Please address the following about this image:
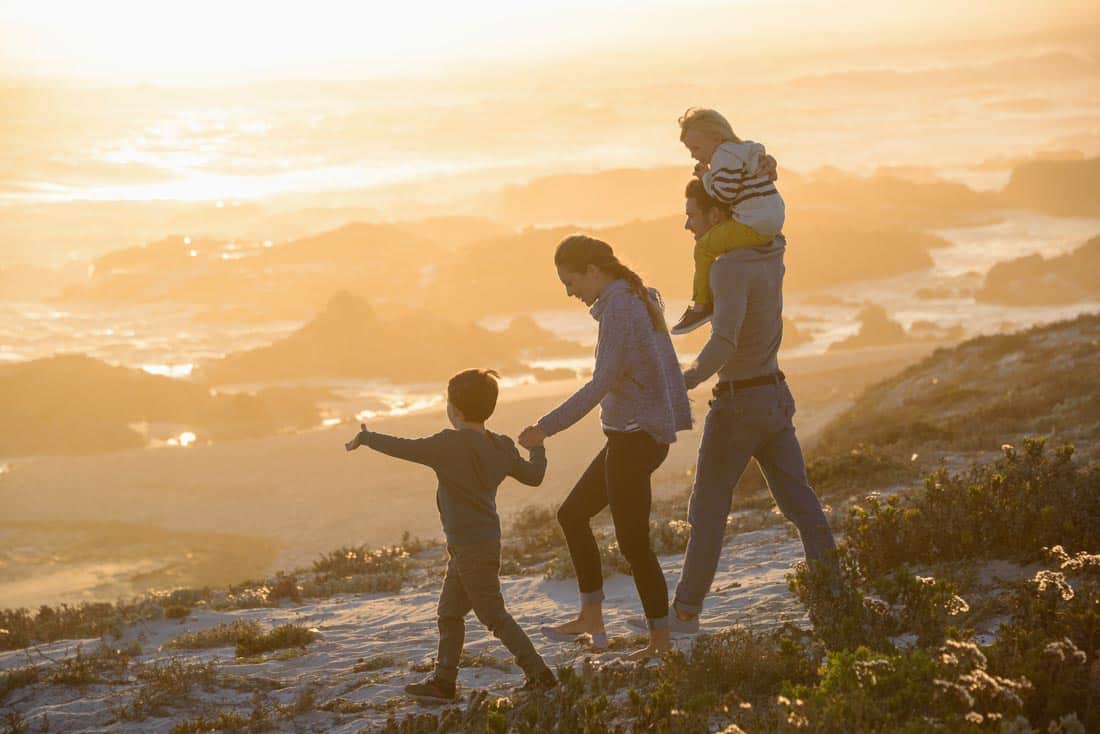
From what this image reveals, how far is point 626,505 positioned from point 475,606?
0.85 m

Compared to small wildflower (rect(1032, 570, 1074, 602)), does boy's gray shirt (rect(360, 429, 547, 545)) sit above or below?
above

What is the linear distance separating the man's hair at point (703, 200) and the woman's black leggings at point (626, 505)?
3.52ft

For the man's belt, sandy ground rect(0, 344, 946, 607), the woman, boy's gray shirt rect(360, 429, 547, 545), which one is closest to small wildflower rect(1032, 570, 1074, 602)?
the man's belt

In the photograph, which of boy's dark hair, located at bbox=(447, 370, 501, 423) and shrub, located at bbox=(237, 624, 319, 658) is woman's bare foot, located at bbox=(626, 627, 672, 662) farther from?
shrub, located at bbox=(237, 624, 319, 658)

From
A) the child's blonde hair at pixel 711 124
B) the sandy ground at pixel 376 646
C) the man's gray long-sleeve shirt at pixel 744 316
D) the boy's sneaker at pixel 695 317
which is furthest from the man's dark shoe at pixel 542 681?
the child's blonde hair at pixel 711 124

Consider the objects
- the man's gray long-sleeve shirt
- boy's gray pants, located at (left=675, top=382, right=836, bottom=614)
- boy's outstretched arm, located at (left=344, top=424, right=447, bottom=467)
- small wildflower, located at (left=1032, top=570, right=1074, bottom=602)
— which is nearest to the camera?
small wildflower, located at (left=1032, top=570, right=1074, bottom=602)

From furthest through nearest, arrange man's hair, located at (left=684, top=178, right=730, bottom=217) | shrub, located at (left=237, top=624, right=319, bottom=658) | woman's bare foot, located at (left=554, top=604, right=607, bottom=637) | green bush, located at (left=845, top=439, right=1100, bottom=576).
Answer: shrub, located at (left=237, top=624, right=319, bottom=658), green bush, located at (left=845, top=439, right=1100, bottom=576), woman's bare foot, located at (left=554, top=604, right=607, bottom=637), man's hair, located at (left=684, top=178, right=730, bottom=217)

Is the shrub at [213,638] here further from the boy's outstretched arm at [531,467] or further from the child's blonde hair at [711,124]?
the child's blonde hair at [711,124]

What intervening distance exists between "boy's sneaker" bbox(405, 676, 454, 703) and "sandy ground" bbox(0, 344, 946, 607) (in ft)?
33.4

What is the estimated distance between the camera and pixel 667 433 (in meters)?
5.39

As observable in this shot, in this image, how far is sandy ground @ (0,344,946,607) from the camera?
1733 cm

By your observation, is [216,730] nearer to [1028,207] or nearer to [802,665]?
[802,665]

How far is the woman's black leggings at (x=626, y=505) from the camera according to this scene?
214 inches

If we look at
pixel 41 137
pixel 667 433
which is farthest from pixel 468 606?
pixel 41 137
